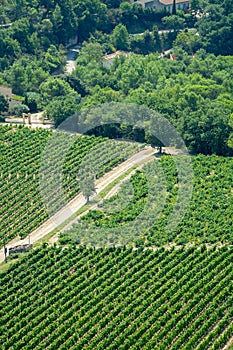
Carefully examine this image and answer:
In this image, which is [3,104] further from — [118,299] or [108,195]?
[118,299]

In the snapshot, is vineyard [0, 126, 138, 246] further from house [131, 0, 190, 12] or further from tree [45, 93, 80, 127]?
house [131, 0, 190, 12]

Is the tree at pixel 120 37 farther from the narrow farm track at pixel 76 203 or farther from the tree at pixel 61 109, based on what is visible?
the narrow farm track at pixel 76 203

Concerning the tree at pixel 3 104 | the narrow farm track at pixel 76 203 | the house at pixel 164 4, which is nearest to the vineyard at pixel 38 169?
the narrow farm track at pixel 76 203

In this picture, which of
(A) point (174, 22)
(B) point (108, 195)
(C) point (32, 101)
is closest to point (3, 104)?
→ (C) point (32, 101)

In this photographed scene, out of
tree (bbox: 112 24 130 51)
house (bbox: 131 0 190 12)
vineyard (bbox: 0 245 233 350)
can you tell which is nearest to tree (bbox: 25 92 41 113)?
tree (bbox: 112 24 130 51)

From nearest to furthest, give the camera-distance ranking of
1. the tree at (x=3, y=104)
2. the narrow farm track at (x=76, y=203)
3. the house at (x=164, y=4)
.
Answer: the narrow farm track at (x=76, y=203) → the tree at (x=3, y=104) → the house at (x=164, y=4)
